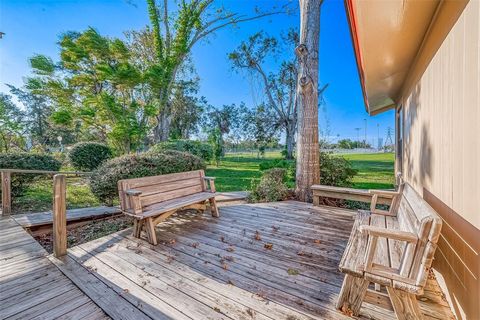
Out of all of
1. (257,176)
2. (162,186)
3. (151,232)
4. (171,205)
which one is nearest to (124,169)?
(162,186)

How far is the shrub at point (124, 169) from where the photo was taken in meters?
4.84

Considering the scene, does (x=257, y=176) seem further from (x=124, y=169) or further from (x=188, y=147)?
(x=124, y=169)

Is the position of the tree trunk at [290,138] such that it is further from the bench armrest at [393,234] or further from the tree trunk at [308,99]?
the bench armrest at [393,234]

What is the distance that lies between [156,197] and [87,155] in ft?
30.2

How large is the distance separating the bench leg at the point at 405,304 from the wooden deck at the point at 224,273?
18 centimetres

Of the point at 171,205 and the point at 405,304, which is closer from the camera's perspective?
the point at 405,304

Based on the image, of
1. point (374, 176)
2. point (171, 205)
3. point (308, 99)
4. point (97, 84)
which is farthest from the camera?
point (97, 84)

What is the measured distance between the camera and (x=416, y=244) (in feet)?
4.26

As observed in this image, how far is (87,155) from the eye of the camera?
1031 cm

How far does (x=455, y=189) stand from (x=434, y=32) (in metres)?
1.84

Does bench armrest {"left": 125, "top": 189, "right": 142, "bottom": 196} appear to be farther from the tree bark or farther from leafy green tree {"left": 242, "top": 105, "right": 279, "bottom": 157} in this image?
leafy green tree {"left": 242, "top": 105, "right": 279, "bottom": 157}

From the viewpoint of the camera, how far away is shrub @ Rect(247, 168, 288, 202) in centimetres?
555

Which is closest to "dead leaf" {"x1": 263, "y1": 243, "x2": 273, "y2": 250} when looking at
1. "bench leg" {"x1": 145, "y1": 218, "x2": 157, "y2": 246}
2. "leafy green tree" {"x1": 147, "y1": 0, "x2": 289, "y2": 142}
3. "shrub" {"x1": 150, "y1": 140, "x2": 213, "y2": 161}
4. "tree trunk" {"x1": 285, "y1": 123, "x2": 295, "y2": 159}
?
"bench leg" {"x1": 145, "y1": 218, "x2": 157, "y2": 246}

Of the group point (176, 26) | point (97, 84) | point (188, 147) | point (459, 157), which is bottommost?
point (459, 157)
